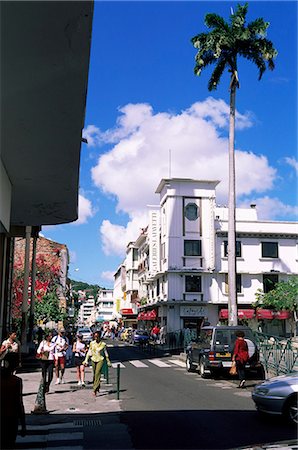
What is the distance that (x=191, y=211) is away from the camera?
46.8 m

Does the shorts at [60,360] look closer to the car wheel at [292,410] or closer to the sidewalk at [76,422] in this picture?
the sidewalk at [76,422]

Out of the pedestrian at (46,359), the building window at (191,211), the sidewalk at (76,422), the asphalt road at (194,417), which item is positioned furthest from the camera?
the building window at (191,211)

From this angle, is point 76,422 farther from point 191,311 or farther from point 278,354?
point 191,311

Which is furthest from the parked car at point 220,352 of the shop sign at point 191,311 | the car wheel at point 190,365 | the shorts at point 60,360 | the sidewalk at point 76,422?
the shop sign at point 191,311

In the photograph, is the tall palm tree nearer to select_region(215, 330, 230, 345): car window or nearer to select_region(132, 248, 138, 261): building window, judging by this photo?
select_region(215, 330, 230, 345): car window

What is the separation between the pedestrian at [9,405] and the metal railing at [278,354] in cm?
1168

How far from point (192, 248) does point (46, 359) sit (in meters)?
33.2

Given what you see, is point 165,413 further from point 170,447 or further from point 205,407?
point 170,447

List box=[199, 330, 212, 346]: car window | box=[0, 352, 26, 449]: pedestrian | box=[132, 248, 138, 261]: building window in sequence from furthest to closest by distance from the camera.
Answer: box=[132, 248, 138, 261]: building window → box=[199, 330, 212, 346]: car window → box=[0, 352, 26, 449]: pedestrian

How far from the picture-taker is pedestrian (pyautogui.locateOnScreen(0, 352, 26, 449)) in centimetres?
532

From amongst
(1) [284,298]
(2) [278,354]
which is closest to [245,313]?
(1) [284,298]

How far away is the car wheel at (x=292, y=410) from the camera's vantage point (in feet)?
30.9

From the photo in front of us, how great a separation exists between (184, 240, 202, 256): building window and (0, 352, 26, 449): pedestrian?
132ft

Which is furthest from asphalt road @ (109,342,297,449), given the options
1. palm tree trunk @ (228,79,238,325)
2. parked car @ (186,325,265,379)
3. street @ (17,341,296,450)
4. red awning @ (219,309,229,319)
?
red awning @ (219,309,229,319)
